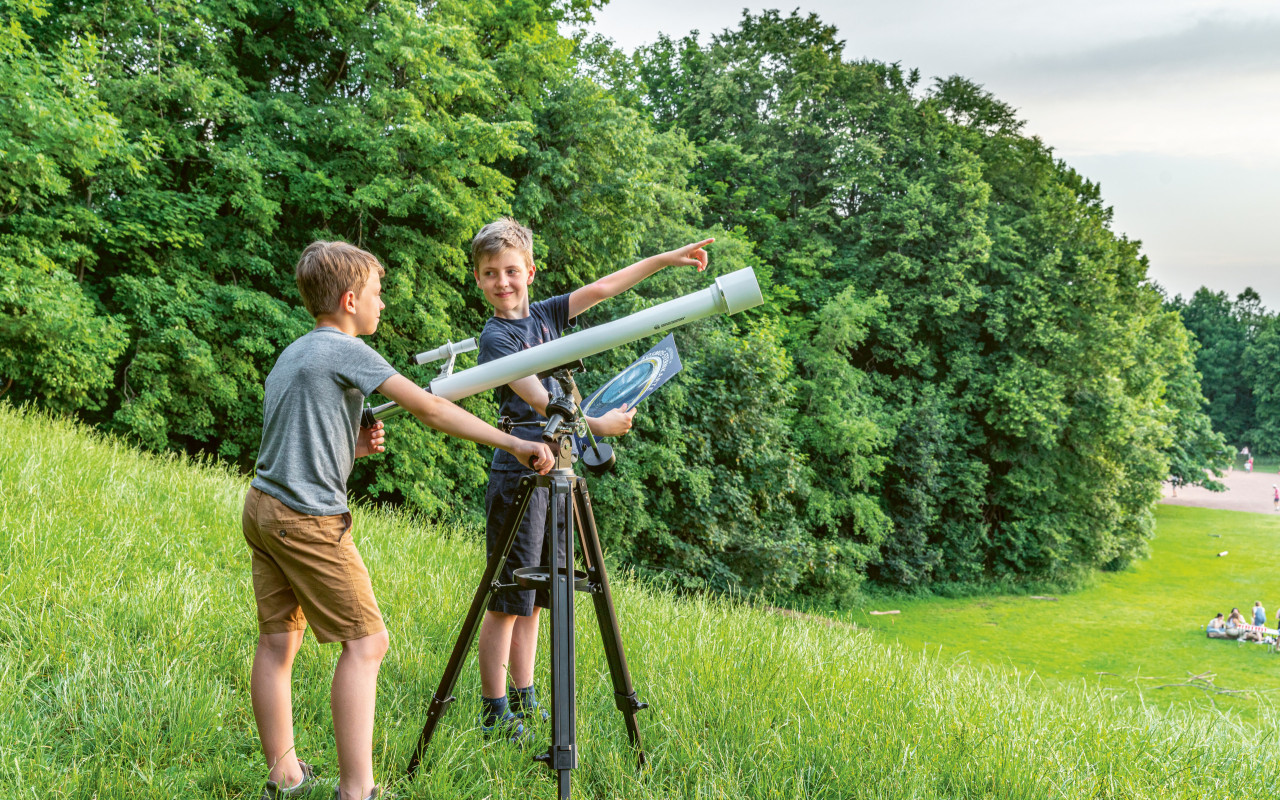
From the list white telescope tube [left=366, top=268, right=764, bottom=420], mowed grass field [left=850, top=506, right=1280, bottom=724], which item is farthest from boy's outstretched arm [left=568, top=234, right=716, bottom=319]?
mowed grass field [left=850, top=506, right=1280, bottom=724]

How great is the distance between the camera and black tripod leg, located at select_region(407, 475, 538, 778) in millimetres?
2391

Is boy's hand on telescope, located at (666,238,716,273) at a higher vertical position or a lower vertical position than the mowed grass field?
higher

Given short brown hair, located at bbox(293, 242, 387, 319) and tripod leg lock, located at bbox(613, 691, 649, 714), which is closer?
short brown hair, located at bbox(293, 242, 387, 319)

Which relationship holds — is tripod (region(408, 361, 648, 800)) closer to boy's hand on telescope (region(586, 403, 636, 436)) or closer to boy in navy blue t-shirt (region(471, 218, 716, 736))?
boy's hand on telescope (region(586, 403, 636, 436))

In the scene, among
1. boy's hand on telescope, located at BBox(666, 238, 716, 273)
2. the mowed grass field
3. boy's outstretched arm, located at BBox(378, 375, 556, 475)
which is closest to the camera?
boy's outstretched arm, located at BBox(378, 375, 556, 475)

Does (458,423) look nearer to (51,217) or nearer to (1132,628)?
(51,217)

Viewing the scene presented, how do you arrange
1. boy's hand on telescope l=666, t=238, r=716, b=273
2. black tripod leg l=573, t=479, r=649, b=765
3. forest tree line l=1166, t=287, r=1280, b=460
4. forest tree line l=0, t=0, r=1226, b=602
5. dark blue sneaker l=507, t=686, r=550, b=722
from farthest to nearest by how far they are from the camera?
forest tree line l=1166, t=287, r=1280, b=460, forest tree line l=0, t=0, r=1226, b=602, dark blue sneaker l=507, t=686, r=550, b=722, boy's hand on telescope l=666, t=238, r=716, b=273, black tripod leg l=573, t=479, r=649, b=765

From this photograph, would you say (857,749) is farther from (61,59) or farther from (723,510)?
(723,510)

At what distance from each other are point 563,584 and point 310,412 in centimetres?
88

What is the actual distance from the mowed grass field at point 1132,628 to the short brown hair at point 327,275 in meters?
14.9

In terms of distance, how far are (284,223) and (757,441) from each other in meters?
11.9

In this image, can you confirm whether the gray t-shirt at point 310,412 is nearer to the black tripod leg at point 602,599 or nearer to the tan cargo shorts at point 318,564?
the tan cargo shorts at point 318,564

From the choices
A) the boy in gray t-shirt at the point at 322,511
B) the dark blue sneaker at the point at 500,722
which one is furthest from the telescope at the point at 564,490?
the dark blue sneaker at the point at 500,722

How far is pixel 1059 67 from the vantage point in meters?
24.5
